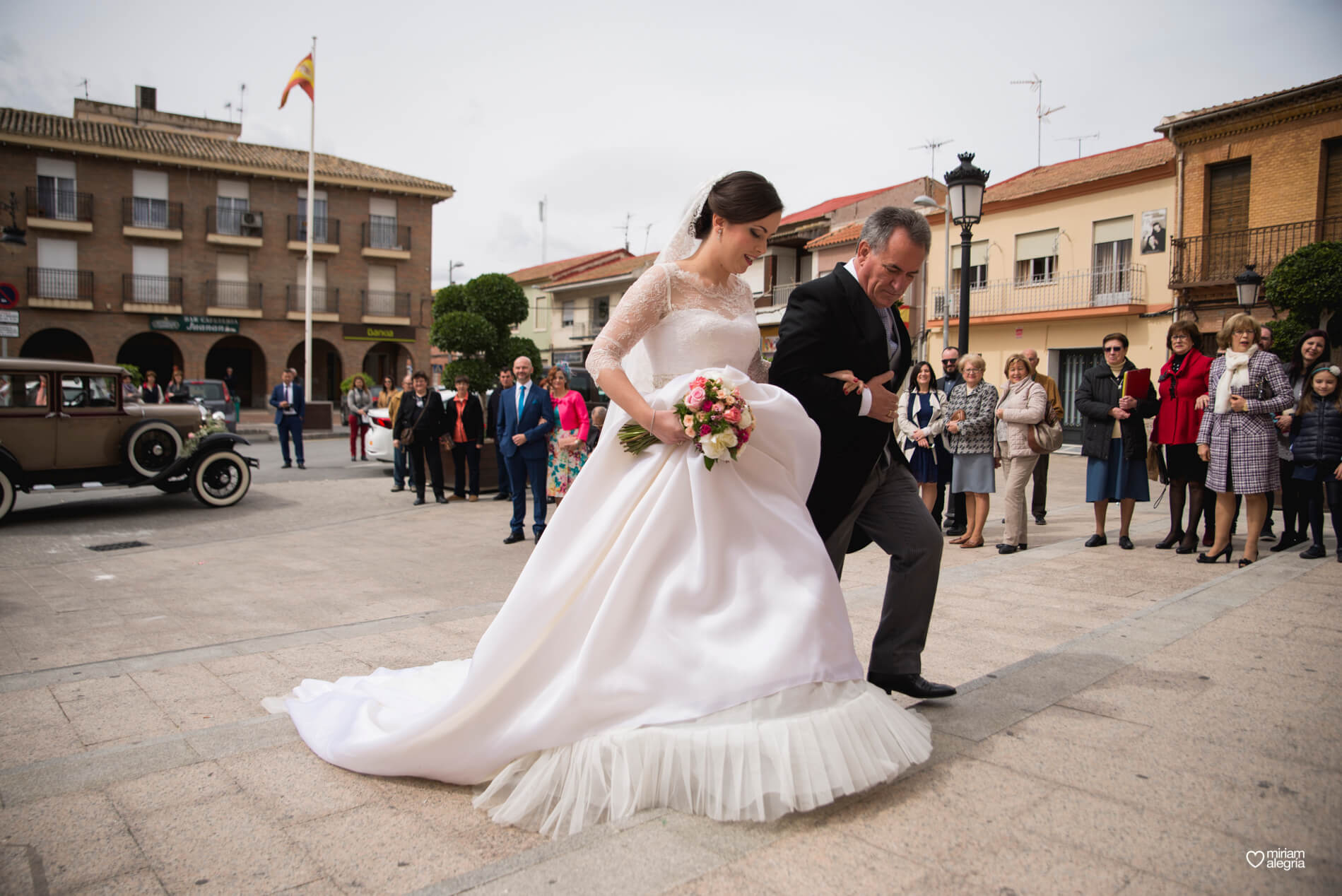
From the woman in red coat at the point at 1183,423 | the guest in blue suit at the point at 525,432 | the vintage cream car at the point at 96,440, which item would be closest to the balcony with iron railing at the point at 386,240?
the vintage cream car at the point at 96,440

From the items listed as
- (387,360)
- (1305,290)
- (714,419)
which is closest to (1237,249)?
(1305,290)

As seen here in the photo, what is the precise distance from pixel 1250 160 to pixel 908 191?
14.0 m

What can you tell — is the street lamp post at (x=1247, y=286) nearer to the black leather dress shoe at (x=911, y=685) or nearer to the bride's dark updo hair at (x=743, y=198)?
the black leather dress shoe at (x=911, y=685)

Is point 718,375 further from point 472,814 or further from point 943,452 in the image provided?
point 943,452

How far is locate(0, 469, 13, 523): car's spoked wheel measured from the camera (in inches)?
362

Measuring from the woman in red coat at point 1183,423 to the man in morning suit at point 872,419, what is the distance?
516 cm

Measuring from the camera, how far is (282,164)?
119ft

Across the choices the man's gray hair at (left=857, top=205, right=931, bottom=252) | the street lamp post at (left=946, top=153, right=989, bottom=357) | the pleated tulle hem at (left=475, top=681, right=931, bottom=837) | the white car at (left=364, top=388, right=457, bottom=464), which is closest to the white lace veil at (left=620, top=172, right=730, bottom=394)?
the man's gray hair at (left=857, top=205, right=931, bottom=252)

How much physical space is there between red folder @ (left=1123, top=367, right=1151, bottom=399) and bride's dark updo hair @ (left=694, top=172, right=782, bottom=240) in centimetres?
584

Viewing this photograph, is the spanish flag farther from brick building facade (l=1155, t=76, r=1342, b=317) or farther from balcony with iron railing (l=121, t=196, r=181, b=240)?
brick building facade (l=1155, t=76, r=1342, b=317)

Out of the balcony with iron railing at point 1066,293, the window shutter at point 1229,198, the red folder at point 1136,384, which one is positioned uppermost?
the window shutter at point 1229,198

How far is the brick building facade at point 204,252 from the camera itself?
3278 centimetres

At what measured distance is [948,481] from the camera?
29.2 ft

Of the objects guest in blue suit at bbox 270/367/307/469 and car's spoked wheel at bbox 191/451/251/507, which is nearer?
car's spoked wheel at bbox 191/451/251/507
